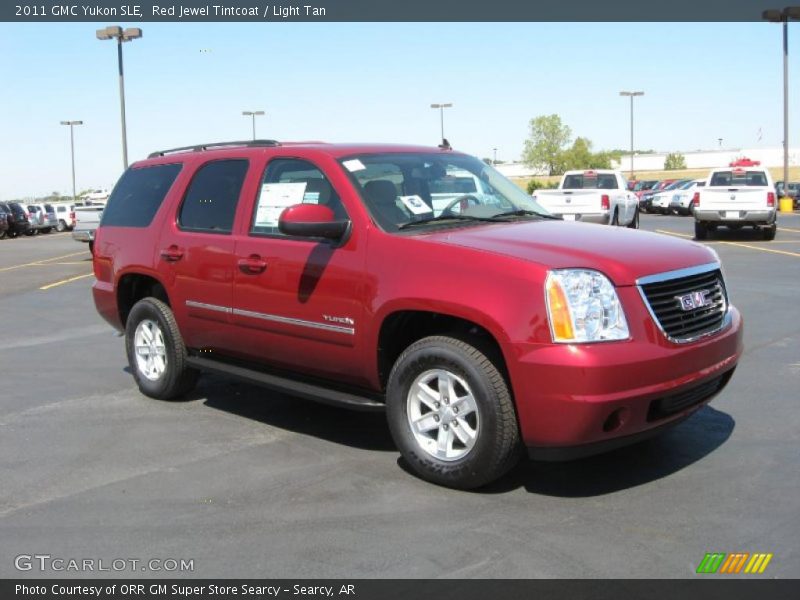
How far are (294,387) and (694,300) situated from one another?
2.42 meters

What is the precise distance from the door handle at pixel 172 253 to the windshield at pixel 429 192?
1.59 metres

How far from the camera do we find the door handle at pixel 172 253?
6348mm

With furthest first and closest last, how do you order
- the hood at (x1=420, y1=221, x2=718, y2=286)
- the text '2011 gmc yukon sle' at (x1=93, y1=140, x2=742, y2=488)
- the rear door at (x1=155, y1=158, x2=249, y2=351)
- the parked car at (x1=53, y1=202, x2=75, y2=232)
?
the parked car at (x1=53, y1=202, x2=75, y2=232), the rear door at (x1=155, y1=158, x2=249, y2=351), the hood at (x1=420, y1=221, x2=718, y2=286), the text '2011 gmc yukon sle' at (x1=93, y1=140, x2=742, y2=488)

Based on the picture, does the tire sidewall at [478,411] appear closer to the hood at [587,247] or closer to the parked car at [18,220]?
the hood at [587,247]

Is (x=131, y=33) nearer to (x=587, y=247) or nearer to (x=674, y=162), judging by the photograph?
(x=587, y=247)

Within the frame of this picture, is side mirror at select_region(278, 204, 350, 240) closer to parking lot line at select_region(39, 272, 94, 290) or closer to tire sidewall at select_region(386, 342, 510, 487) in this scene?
tire sidewall at select_region(386, 342, 510, 487)

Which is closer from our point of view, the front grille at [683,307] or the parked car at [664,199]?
the front grille at [683,307]

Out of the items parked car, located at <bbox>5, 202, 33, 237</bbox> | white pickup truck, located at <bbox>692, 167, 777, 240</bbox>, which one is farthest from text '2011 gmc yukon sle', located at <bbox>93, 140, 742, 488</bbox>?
parked car, located at <bbox>5, 202, 33, 237</bbox>

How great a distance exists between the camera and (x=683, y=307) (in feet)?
15.0

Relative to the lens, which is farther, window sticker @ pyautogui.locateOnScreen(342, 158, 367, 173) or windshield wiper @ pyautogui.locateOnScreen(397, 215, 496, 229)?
window sticker @ pyautogui.locateOnScreen(342, 158, 367, 173)

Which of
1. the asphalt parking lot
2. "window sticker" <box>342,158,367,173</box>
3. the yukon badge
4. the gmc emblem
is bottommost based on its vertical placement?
the asphalt parking lot

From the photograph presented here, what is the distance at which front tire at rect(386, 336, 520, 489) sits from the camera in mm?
4414
